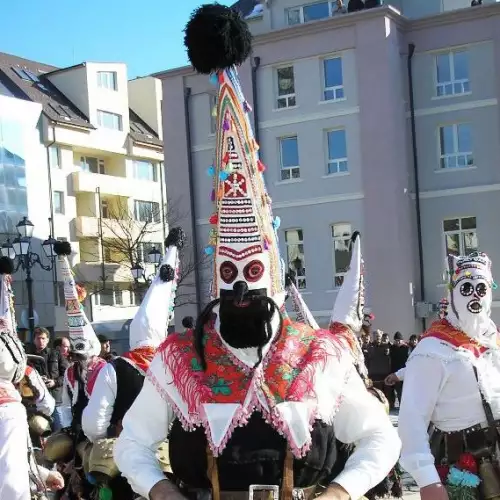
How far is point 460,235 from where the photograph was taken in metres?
25.2

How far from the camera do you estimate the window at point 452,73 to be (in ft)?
82.8

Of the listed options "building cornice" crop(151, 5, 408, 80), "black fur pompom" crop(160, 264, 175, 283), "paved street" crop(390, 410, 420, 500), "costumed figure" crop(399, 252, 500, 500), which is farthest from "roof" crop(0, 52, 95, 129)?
"costumed figure" crop(399, 252, 500, 500)

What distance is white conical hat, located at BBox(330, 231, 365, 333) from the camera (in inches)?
278

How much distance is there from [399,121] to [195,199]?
6.97 metres

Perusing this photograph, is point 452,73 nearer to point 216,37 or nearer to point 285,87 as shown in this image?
point 285,87

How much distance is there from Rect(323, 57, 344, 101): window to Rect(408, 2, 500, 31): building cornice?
2.45 metres

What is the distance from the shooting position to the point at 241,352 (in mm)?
3113

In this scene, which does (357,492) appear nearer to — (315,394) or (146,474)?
(315,394)

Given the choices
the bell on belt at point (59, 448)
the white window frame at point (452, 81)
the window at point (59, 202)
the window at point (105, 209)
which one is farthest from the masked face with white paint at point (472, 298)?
the window at point (105, 209)

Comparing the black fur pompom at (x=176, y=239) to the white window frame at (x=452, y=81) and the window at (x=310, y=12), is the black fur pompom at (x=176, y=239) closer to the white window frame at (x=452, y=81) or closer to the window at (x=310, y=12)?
the white window frame at (x=452, y=81)

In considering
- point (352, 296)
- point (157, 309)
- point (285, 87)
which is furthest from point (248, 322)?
point (285, 87)

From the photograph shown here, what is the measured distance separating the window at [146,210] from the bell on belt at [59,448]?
31569 mm

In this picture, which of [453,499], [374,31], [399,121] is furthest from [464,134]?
[453,499]

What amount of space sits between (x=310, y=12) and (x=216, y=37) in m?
26.0
